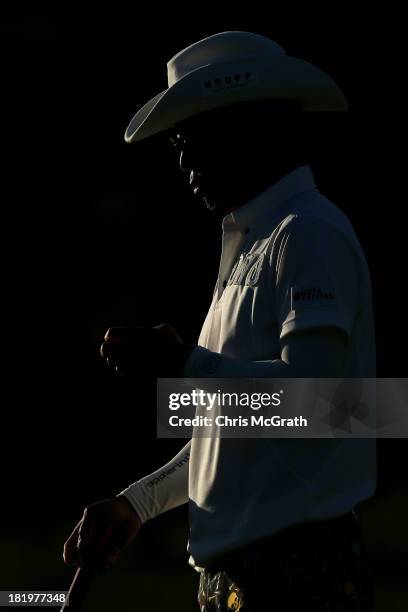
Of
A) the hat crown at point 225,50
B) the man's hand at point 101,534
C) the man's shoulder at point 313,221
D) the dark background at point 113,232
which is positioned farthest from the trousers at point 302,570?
the dark background at point 113,232

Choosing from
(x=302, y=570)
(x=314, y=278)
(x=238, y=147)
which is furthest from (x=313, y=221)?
(x=302, y=570)

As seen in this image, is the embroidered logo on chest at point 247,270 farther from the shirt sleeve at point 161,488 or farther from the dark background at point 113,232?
the dark background at point 113,232

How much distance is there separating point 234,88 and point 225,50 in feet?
0.52

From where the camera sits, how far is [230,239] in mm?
3301

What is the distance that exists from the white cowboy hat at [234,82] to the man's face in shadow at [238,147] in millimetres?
27

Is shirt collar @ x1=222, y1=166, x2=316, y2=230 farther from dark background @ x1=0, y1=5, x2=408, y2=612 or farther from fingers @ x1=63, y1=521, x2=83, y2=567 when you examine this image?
dark background @ x1=0, y1=5, x2=408, y2=612

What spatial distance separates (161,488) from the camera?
11.6 feet

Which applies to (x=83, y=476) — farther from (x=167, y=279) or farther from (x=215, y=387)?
(x=215, y=387)

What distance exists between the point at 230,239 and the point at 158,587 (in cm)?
569

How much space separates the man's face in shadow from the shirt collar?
0.02m

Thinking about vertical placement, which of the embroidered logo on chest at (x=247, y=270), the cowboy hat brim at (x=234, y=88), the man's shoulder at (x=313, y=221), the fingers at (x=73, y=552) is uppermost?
the cowboy hat brim at (x=234, y=88)

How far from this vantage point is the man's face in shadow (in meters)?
3.15

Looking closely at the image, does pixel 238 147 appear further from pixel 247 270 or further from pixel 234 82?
pixel 247 270

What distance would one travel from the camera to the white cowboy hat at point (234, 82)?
3.14m
